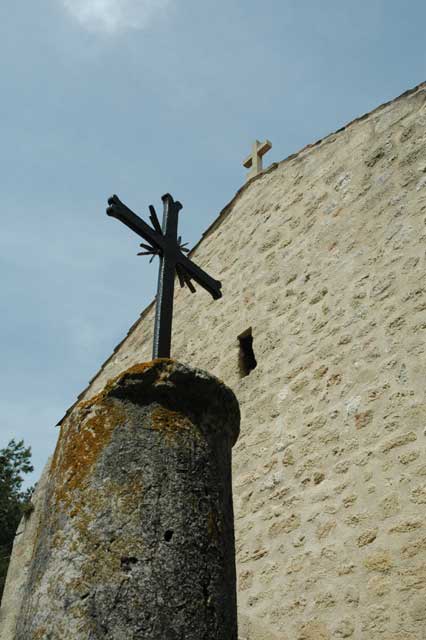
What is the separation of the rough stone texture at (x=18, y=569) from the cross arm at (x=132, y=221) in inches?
136

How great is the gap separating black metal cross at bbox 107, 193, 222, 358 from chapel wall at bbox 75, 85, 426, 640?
1.43 metres

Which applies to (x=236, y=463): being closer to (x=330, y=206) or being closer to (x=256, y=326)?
(x=256, y=326)

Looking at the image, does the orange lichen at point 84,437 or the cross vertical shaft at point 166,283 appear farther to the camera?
the cross vertical shaft at point 166,283

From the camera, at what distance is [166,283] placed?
295 centimetres

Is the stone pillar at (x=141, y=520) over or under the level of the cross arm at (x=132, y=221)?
under

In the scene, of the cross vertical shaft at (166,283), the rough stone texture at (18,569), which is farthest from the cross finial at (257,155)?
the cross vertical shaft at (166,283)

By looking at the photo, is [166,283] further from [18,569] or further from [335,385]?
[18,569]

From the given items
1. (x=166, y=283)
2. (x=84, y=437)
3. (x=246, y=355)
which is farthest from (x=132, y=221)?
(x=246, y=355)

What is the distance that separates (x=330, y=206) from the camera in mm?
5441

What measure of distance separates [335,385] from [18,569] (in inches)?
137

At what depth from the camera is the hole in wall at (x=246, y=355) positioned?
5559 millimetres

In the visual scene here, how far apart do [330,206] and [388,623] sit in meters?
3.02

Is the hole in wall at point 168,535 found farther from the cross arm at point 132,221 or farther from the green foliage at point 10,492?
the green foliage at point 10,492

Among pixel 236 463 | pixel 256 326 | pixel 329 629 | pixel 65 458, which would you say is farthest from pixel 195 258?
pixel 65 458
